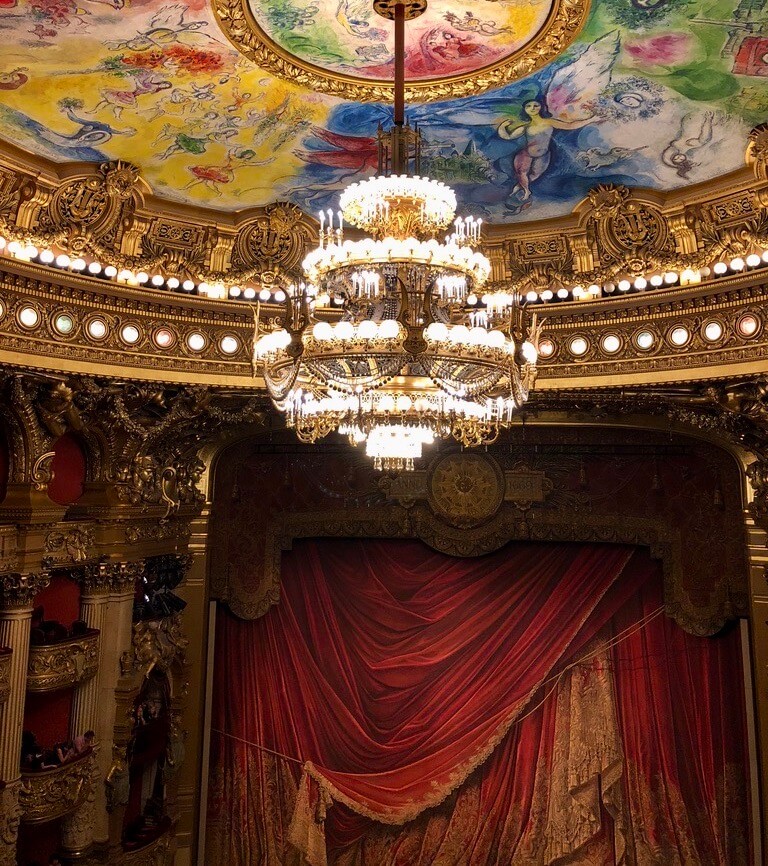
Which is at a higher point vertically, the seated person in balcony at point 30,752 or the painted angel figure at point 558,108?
the painted angel figure at point 558,108

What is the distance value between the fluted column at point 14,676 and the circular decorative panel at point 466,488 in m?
4.98

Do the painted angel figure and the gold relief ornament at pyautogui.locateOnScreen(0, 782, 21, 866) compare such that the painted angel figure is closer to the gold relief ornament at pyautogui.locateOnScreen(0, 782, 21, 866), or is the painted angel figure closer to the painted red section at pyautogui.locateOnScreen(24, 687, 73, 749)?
the painted red section at pyautogui.locateOnScreen(24, 687, 73, 749)

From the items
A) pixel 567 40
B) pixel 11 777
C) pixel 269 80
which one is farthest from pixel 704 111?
pixel 11 777

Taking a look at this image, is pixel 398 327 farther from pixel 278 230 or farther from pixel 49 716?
pixel 49 716

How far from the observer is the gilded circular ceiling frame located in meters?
5.44

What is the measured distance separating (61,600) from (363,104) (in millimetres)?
6368

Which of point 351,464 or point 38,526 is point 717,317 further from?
point 38,526

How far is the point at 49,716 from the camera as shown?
8.95m

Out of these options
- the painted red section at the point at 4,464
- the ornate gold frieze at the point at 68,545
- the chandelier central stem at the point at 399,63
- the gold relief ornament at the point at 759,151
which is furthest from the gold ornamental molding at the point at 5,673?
the gold relief ornament at the point at 759,151

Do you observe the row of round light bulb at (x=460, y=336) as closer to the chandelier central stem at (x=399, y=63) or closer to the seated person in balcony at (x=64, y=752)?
the chandelier central stem at (x=399, y=63)

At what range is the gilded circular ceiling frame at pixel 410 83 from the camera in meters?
5.44

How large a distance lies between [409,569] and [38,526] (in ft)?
16.2

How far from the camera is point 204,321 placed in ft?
29.2

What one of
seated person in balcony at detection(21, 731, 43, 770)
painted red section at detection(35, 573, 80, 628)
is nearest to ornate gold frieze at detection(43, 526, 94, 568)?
painted red section at detection(35, 573, 80, 628)
